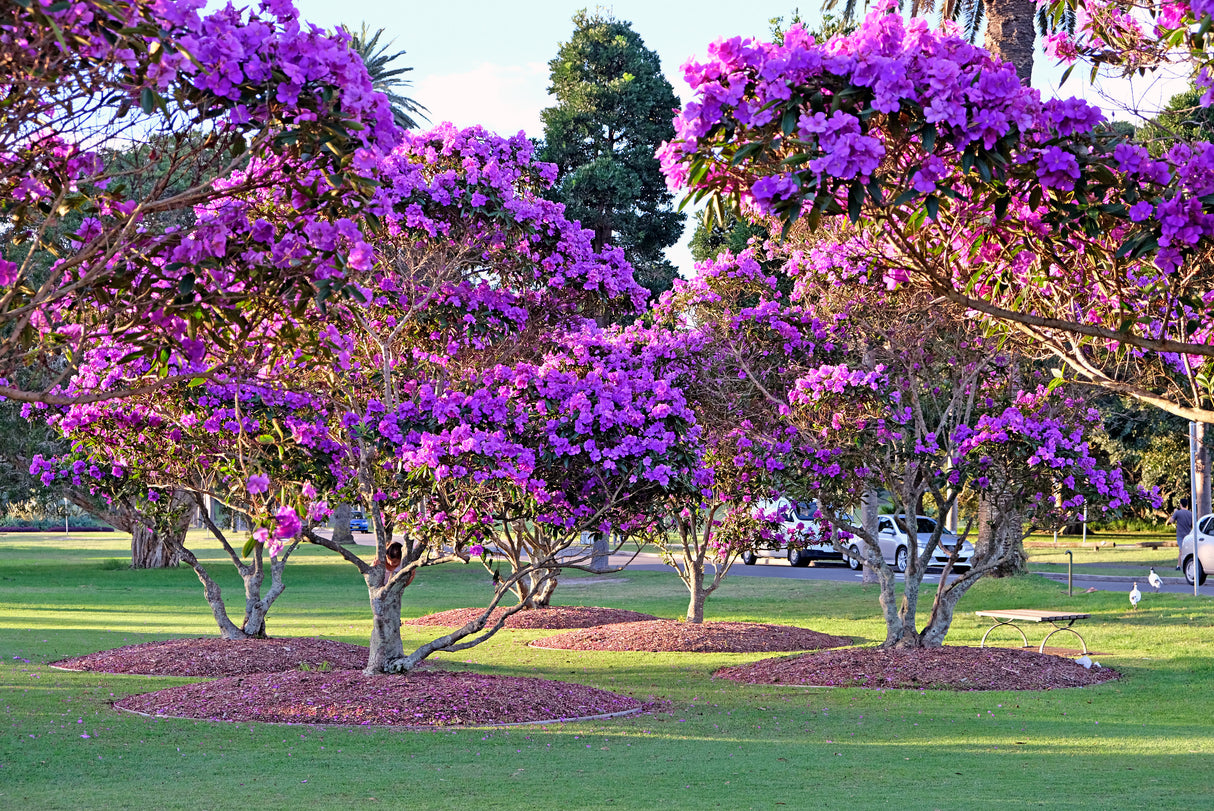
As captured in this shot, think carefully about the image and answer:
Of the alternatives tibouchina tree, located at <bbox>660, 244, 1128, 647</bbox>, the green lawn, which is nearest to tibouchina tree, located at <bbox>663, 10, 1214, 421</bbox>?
the green lawn

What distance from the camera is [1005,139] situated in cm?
488

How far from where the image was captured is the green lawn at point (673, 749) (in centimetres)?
771

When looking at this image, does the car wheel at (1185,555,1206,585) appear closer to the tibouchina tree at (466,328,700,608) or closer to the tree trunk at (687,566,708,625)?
the tree trunk at (687,566,708,625)

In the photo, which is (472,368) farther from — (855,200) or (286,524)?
(855,200)

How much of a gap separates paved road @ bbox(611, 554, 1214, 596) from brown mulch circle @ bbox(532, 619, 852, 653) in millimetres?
1539

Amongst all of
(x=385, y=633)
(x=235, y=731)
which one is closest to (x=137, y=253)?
(x=235, y=731)

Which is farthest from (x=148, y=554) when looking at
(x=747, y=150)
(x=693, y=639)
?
(x=747, y=150)

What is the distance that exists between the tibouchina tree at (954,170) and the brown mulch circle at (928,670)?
26.6 ft

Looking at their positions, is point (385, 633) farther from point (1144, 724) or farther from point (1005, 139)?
point (1005, 139)

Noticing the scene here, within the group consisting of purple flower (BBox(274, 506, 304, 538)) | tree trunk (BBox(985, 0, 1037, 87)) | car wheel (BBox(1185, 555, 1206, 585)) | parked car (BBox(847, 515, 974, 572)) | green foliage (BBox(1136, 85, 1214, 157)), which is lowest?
car wheel (BBox(1185, 555, 1206, 585))

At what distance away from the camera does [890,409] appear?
13.0 m

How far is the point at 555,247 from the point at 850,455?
14.2 feet

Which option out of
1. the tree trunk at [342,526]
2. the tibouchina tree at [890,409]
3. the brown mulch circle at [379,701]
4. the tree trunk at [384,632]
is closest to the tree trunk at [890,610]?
the tibouchina tree at [890,409]

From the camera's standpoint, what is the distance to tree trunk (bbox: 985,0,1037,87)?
21781 mm
